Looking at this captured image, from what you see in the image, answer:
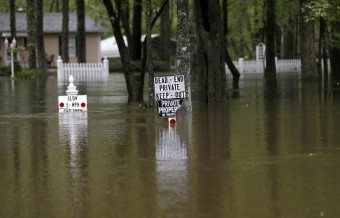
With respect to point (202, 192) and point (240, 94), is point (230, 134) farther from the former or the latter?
point (240, 94)

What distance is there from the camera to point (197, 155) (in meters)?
10.5

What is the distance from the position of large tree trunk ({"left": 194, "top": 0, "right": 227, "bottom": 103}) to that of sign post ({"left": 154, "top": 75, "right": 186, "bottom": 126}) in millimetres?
4862

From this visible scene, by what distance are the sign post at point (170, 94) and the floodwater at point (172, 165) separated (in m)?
0.33

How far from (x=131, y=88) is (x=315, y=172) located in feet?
43.3

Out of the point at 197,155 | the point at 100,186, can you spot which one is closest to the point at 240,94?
the point at 197,155

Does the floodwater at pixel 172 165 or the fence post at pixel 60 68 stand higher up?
the fence post at pixel 60 68

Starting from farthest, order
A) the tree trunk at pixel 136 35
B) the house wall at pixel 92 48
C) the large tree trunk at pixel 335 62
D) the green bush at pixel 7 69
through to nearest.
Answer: the house wall at pixel 92 48
the tree trunk at pixel 136 35
the green bush at pixel 7 69
the large tree trunk at pixel 335 62

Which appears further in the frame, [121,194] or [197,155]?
[197,155]

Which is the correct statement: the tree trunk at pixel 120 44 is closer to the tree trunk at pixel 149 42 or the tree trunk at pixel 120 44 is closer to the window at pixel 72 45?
the tree trunk at pixel 149 42

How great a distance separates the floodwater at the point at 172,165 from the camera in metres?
7.40

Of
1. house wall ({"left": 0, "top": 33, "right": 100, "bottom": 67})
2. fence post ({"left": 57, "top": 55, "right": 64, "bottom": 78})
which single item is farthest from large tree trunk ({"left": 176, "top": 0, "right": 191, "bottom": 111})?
house wall ({"left": 0, "top": 33, "right": 100, "bottom": 67})

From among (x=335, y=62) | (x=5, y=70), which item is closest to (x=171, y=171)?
(x=335, y=62)

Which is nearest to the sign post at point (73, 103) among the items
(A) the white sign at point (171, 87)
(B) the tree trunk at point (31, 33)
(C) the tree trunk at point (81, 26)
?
(A) the white sign at point (171, 87)

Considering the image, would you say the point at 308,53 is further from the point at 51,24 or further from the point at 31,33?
the point at 51,24
